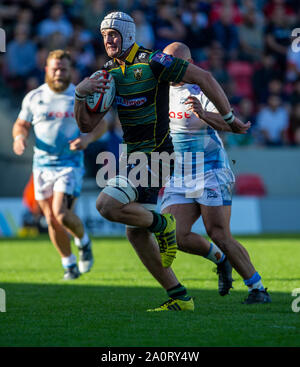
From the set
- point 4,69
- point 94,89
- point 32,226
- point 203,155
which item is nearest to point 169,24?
point 4,69

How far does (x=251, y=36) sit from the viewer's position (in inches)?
885

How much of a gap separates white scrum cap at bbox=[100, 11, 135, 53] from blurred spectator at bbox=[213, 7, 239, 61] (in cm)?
1474

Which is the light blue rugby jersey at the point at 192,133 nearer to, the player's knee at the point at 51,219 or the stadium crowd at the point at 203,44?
the player's knee at the point at 51,219

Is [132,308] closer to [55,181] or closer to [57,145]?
[55,181]

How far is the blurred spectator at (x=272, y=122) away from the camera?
20266 millimetres

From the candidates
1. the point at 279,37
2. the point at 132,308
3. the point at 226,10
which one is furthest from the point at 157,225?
the point at 226,10

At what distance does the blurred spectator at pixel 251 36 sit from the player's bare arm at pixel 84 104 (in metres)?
15.8

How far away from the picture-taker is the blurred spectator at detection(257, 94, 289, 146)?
20.3 metres

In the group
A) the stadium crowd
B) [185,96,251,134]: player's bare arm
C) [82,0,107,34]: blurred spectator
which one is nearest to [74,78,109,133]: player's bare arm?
[185,96,251,134]: player's bare arm

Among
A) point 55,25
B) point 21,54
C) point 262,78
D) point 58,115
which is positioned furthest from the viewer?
point 262,78

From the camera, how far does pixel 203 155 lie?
829 centimetres

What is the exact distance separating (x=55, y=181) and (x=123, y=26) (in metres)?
4.02

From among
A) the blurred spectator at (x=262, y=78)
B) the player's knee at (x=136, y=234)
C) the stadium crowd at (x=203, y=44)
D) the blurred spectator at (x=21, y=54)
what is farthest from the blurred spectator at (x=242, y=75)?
the player's knee at (x=136, y=234)

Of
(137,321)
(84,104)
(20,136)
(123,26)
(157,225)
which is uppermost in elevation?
(123,26)
